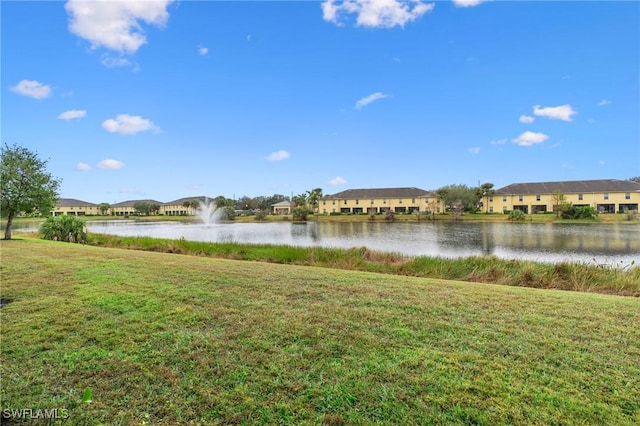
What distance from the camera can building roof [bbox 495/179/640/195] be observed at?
50.4 meters

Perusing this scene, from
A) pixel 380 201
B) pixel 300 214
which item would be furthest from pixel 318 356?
pixel 380 201

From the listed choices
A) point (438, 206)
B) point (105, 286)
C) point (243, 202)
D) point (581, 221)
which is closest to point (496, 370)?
point (105, 286)

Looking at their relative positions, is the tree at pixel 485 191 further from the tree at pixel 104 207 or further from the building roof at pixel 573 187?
the tree at pixel 104 207

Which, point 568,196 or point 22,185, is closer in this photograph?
point 22,185

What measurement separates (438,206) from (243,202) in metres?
53.0

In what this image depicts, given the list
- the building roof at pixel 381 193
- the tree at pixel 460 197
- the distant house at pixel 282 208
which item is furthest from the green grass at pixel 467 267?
the distant house at pixel 282 208

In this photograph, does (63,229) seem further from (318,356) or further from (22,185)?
(318,356)

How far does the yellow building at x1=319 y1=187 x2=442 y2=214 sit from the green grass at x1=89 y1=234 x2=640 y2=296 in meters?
49.8

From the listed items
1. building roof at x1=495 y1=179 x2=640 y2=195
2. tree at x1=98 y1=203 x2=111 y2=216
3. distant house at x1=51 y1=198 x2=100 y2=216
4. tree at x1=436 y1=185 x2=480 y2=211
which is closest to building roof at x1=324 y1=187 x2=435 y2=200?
tree at x1=436 y1=185 x2=480 y2=211

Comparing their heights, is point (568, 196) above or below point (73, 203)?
below

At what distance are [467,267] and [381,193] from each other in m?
56.6

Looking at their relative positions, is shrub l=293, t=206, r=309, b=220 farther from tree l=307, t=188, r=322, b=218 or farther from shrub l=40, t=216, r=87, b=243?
shrub l=40, t=216, r=87, b=243

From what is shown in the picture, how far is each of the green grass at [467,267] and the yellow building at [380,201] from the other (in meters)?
49.8

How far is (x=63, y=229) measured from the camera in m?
17.1
